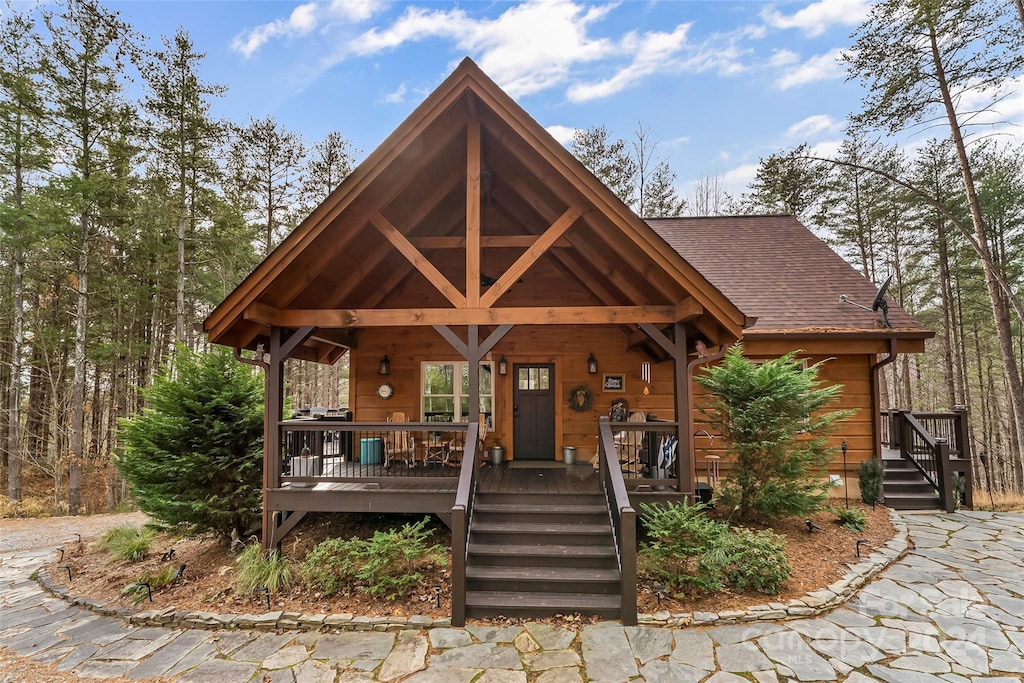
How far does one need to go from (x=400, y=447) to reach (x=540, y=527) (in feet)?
8.87

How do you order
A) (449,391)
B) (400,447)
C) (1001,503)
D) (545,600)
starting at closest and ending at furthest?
(545,600) → (400,447) → (449,391) → (1001,503)

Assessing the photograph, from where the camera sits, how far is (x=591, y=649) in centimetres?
359

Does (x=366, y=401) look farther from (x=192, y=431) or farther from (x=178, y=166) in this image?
(x=178, y=166)

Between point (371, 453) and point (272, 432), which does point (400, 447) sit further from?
point (272, 432)

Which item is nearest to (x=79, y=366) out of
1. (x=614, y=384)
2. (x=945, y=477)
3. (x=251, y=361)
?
(x=251, y=361)

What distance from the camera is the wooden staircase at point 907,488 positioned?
7.64 m

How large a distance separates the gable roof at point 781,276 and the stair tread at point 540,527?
16.5ft

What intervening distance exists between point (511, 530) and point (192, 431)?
13.4 ft

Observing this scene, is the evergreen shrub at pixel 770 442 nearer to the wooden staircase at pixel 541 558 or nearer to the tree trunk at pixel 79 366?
the wooden staircase at pixel 541 558

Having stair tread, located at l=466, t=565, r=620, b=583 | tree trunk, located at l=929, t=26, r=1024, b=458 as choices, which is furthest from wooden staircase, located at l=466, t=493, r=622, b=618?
tree trunk, located at l=929, t=26, r=1024, b=458

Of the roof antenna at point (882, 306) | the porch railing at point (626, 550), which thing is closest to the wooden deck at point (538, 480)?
the porch railing at point (626, 550)

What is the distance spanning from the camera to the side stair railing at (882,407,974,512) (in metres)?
7.52

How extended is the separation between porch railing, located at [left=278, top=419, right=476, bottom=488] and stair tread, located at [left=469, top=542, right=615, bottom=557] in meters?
0.95

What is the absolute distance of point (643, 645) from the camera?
3641 millimetres
